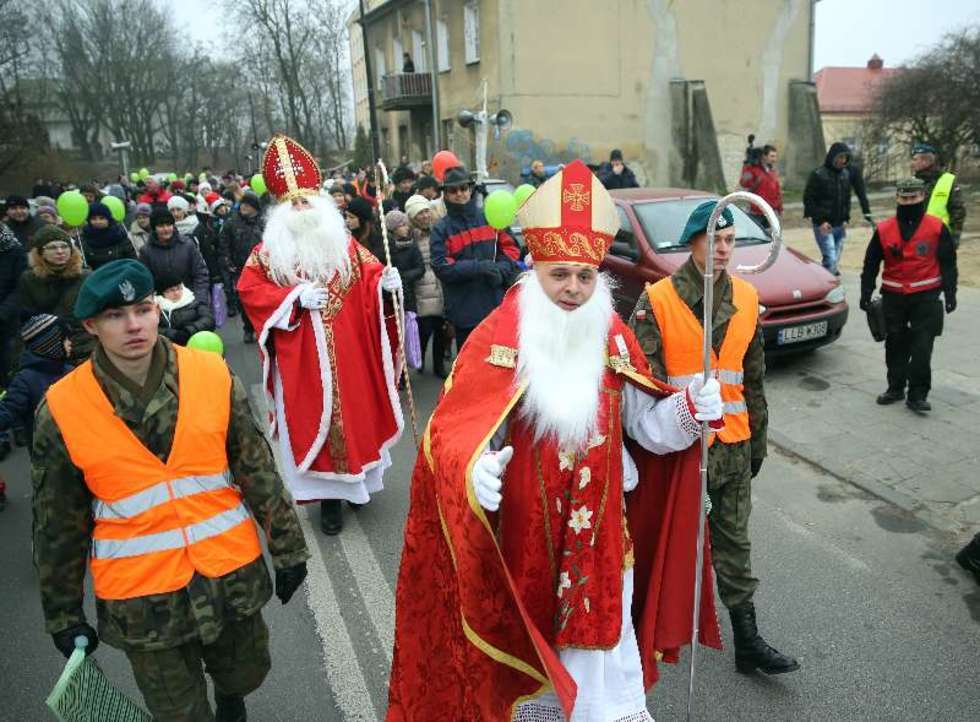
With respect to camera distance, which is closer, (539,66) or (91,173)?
(539,66)

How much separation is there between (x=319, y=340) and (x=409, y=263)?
3189 mm

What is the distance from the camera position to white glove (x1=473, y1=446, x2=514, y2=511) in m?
2.22

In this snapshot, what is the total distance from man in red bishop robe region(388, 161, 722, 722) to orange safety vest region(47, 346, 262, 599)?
0.65 m

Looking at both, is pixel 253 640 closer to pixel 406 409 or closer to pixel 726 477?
pixel 726 477

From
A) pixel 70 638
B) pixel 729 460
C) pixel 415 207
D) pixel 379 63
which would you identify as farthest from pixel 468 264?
pixel 379 63

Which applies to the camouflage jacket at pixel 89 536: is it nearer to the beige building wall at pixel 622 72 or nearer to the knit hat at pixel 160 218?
the knit hat at pixel 160 218

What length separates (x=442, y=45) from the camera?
28297mm

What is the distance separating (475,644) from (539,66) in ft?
77.7

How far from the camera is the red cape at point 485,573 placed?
2383 mm

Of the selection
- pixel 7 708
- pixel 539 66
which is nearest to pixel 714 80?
pixel 539 66

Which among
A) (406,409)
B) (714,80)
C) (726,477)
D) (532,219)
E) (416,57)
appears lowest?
(406,409)

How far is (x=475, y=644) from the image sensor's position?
8.04 feet

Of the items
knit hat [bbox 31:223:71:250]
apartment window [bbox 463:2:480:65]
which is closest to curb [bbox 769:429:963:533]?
knit hat [bbox 31:223:71:250]

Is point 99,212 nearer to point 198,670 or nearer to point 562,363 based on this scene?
point 198,670
